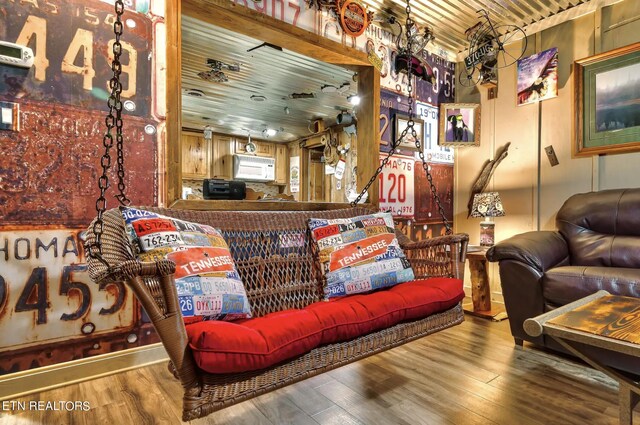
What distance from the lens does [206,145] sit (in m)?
6.64

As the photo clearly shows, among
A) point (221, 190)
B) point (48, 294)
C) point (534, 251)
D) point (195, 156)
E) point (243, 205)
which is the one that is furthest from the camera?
point (195, 156)

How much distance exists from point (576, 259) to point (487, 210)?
776 mm

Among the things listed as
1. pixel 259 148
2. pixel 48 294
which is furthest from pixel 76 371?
pixel 259 148

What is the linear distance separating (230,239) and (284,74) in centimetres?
276

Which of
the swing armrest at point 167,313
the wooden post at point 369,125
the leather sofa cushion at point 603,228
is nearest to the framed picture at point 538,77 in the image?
the leather sofa cushion at point 603,228

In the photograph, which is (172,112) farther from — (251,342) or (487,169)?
(487,169)

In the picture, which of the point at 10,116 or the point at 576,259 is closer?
the point at 10,116

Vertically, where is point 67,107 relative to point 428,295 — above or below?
above

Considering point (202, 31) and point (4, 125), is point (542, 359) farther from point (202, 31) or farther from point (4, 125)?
point (202, 31)

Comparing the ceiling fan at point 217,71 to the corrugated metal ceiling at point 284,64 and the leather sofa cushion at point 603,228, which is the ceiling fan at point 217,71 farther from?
the leather sofa cushion at point 603,228

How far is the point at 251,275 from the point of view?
68.9 inches

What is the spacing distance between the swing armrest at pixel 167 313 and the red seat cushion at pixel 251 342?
4 cm

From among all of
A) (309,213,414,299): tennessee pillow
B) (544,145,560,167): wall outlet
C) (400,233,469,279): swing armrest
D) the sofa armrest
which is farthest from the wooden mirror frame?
(544,145,560,167): wall outlet

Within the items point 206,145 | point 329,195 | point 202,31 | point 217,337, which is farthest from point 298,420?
point 206,145
